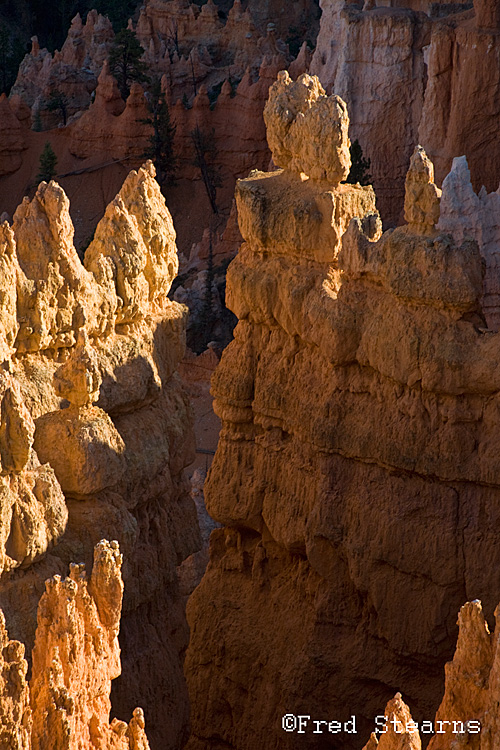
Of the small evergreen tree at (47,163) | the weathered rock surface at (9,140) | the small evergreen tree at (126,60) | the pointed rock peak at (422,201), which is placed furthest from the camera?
the small evergreen tree at (126,60)

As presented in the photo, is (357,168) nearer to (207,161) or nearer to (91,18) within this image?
(207,161)

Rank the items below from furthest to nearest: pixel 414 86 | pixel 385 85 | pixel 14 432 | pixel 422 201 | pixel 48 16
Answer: pixel 48 16, pixel 385 85, pixel 414 86, pixel 422 201, pixel 14 432

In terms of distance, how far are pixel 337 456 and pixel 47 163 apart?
2015 centimetres

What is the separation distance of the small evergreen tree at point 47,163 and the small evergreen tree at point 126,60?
4.21 m

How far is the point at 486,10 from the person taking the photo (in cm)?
2200

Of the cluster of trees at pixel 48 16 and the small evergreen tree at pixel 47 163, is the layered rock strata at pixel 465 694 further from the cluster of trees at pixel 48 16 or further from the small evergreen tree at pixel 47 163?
the cluster of trees at pixel 48 16

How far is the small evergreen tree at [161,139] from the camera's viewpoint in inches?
1200

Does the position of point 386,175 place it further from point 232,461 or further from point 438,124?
point 232,461

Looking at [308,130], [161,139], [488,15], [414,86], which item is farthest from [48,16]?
[308,130]

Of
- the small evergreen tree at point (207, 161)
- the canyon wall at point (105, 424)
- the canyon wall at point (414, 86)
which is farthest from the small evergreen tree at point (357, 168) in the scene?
the canyon wall at point (105, 424)

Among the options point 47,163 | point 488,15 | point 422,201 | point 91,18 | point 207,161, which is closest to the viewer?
point 422,201

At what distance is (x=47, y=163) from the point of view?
3062cm

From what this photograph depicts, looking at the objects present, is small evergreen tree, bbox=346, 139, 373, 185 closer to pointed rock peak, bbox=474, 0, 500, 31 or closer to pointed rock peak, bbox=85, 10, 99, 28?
pointed rock peak, bbox=474, 0, 500, 31

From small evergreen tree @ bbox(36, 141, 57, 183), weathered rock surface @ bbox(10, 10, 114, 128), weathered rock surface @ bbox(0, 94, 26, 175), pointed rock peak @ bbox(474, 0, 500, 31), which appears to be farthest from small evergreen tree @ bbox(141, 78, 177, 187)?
pointed rock peak @ bbox(474, 0, 500, 31)
